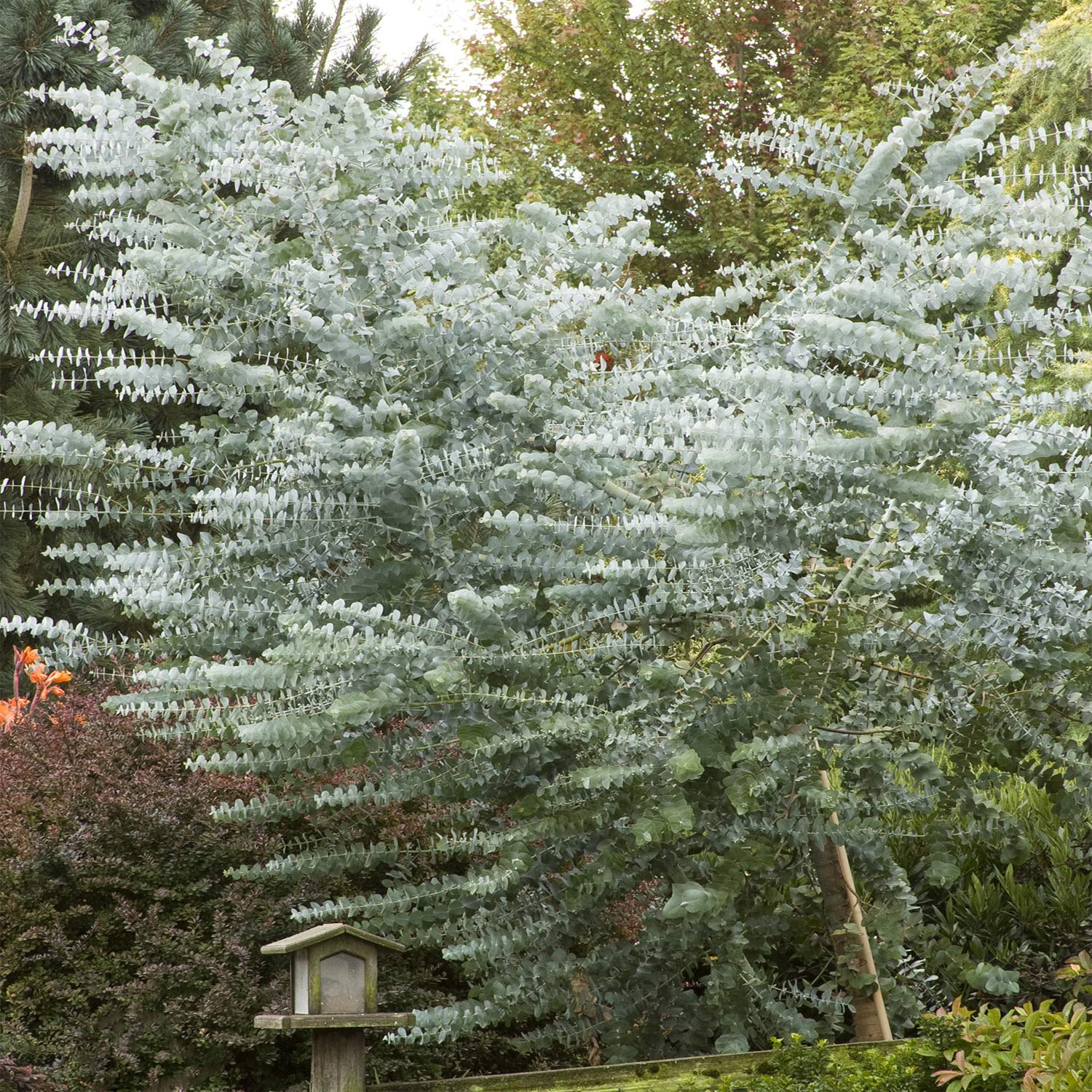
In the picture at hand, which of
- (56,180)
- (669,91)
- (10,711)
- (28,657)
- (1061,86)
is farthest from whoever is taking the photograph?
(669,91)

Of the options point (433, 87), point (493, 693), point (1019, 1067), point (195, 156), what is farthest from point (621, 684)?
point (433, 87)

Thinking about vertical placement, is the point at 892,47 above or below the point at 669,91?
below

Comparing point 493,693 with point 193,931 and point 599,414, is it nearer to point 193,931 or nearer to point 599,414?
point 599,414

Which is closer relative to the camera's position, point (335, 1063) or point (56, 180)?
point (335, 1063)

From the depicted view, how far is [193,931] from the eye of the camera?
11.3 feet

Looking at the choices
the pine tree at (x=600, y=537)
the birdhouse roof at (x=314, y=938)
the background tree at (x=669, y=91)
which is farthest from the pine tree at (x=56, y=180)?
the background tree at (x=669, y=91)

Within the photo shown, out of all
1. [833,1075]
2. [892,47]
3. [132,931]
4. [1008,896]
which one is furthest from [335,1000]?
[892,47]

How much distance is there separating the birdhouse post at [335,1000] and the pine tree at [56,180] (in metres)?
4.86

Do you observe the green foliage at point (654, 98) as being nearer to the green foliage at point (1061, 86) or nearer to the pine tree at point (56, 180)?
the green foliage at point (1061, 86)

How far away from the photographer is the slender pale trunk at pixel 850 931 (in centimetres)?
330

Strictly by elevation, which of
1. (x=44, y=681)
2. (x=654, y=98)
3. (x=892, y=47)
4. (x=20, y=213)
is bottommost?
(x=44, y=681)

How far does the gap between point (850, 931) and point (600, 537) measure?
51.9 inches

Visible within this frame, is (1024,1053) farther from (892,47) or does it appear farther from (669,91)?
(669,91)

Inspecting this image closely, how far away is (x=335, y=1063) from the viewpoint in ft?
8.19
